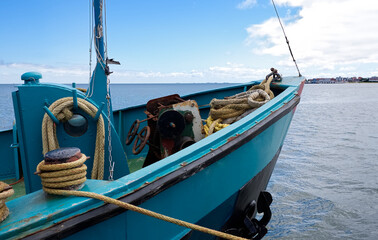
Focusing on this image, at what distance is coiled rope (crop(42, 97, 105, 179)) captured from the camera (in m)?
2.63

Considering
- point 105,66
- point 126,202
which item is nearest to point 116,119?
point 105,66

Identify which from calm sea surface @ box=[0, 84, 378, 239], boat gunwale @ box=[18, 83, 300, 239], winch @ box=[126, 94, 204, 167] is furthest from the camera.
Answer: calm sea surface @ box=[0, 84, 378, 239]

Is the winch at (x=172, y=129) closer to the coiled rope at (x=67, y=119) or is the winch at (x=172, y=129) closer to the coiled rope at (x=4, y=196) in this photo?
the coiled rope at (x=67, y=119)

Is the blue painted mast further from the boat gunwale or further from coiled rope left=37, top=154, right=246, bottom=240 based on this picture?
coiled rope left=37, top=154, right=246, bottom=240

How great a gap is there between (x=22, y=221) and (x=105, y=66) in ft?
7.26

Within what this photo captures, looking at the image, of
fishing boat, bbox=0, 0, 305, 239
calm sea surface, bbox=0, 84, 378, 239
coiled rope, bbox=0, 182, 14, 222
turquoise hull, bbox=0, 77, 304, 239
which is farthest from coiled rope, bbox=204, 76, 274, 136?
calm sea surface, bbox=0, 84, 378, 239

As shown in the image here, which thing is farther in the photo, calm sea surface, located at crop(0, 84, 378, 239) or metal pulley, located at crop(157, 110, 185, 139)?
calm sea surface, located at crop(0, 84, 378, 239)

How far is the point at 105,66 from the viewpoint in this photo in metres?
3.26

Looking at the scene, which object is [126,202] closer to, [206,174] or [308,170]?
[206,174]

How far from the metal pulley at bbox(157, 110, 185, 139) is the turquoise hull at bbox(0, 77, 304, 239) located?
76 centimetres

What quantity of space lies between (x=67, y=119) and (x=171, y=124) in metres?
1.38

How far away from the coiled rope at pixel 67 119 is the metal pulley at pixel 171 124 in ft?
3.29

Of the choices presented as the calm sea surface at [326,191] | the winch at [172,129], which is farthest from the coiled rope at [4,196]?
the calm sea surface at [326,191]

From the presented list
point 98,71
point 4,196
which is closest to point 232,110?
point 98,71
